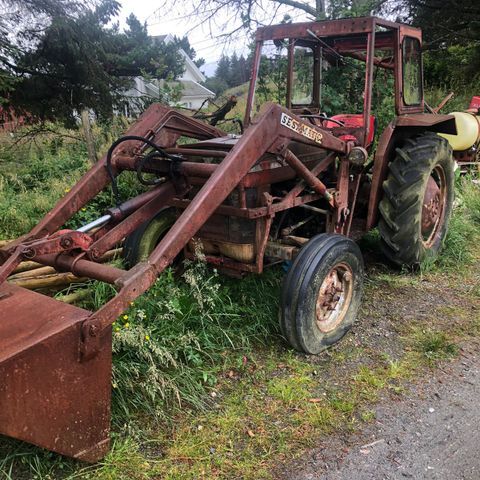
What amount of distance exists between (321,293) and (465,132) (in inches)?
229

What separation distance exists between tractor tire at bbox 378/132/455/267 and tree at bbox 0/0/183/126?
13.4 feet

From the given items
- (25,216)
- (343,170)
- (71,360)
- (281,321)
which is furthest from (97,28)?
(71,360)

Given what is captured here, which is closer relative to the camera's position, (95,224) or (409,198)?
(95,224)

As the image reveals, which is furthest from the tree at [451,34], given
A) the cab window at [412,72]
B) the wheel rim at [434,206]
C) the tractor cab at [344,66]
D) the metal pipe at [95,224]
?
the metal pipe at [95,224]

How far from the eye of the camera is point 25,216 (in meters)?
4.68

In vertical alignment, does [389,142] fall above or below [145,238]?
above

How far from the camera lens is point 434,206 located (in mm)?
4832

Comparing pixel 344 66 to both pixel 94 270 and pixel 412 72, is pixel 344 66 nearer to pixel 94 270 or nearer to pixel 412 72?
pixel 412 72

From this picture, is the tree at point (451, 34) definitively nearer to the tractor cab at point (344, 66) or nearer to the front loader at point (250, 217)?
the tractor cab at point (344, 66)

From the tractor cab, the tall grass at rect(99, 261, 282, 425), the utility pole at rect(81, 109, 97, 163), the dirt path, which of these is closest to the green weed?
the dirt path

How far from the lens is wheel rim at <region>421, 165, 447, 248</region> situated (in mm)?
4666

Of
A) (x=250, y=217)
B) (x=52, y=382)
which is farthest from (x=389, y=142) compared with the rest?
(x=52, y=382)

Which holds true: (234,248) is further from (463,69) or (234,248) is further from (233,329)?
(463,69)

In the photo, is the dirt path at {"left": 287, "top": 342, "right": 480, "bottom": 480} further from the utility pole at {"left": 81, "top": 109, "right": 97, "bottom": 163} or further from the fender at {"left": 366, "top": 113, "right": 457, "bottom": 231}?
the utility pole at {"left": 81, "top": 109, "right": 97, "bottom": 163}
